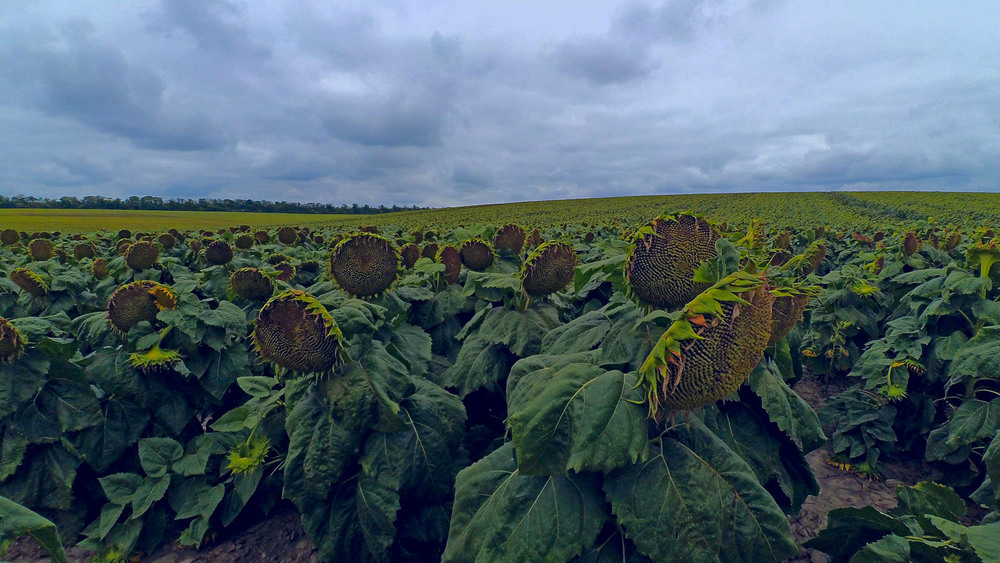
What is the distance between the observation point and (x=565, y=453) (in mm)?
1724

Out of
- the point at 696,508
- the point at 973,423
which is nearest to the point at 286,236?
the point at 696,508

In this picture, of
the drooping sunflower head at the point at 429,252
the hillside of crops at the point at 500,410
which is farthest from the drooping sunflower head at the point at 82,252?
the drooping sunflower head at the point at 429,252

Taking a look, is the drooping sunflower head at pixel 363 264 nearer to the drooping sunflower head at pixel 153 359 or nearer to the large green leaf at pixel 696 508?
the drooping sunflower head at pixel 153 359

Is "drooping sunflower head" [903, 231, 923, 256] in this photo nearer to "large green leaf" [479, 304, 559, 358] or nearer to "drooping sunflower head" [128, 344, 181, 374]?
"large green leaf" [479, 304, 559, 358]

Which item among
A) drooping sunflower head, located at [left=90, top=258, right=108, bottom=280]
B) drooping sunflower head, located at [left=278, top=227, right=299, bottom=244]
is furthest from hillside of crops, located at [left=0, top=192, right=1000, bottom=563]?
drooping sunflower head, located at [left=278, top=227, right=299, bottom=244]

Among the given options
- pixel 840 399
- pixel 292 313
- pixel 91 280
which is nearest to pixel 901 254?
pixel 840 399

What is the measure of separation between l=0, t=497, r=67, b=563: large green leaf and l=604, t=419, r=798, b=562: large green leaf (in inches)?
61.9

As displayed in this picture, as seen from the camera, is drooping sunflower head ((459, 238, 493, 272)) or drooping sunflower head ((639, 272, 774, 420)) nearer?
drooping sunflower head ((639, 272, 774, 420))

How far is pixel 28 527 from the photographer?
44.3 inches

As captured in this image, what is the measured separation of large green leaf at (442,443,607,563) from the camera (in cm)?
176

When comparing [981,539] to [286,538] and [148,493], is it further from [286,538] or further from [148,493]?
[148,493]

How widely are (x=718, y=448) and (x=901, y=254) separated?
27.4 ft

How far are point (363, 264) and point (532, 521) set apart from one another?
2.39 m

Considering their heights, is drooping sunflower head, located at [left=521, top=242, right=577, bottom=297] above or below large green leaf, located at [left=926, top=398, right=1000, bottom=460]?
above
